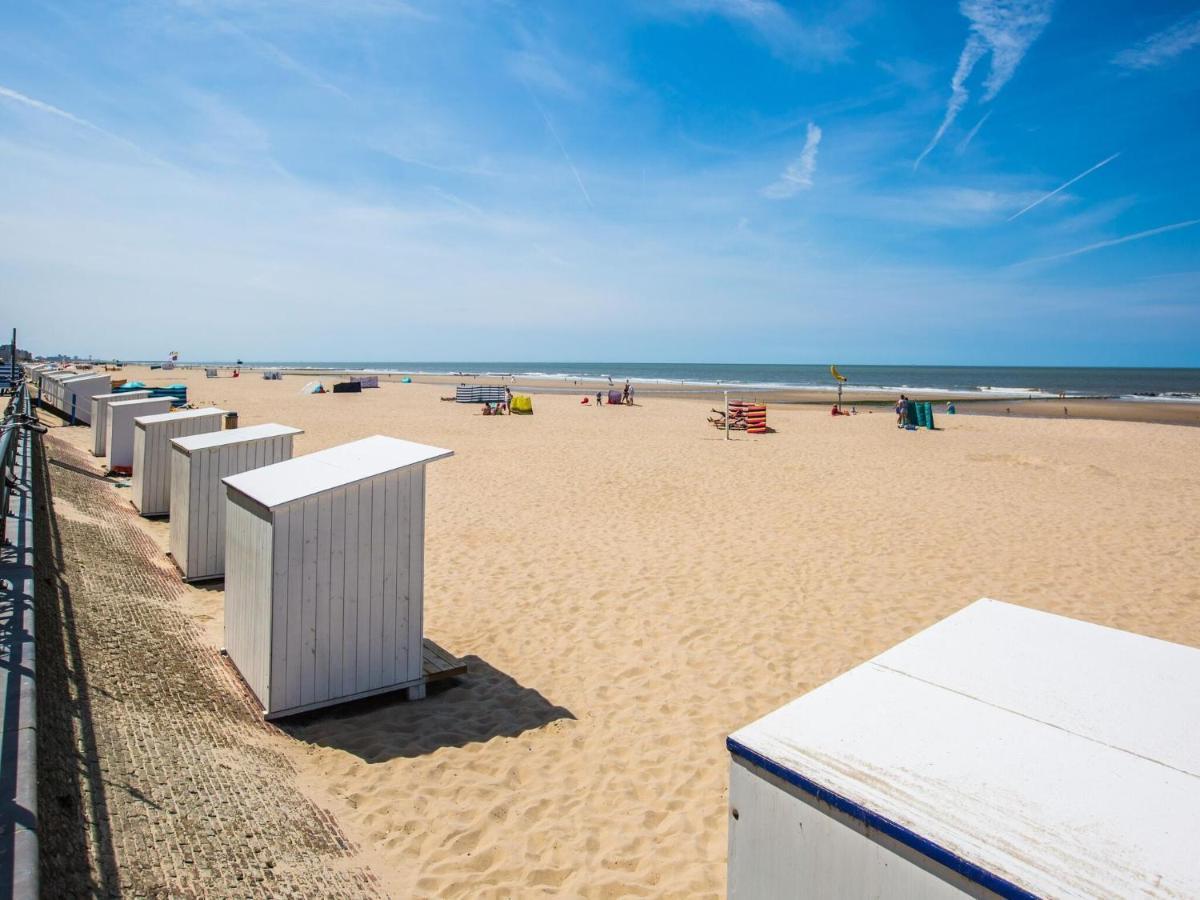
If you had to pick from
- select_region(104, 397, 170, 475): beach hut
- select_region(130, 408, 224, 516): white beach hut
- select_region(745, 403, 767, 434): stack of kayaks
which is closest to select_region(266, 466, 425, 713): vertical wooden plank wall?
select_region(130, 408, 224, 516): white beach hut

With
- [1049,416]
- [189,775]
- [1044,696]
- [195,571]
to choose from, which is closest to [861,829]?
[1044,696]

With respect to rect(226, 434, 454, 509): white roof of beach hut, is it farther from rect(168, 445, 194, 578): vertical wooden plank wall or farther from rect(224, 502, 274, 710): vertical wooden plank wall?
rect(168, 445, 194, 578): vertical wooden plank wall

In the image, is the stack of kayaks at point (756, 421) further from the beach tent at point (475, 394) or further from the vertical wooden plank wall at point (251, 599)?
the vertical wooden plank wall at point (251, 599)

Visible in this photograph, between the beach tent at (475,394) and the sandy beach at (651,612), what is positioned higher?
the beach tent at (475,394)

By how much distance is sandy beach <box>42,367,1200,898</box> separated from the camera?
3.92m

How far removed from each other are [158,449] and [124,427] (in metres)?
3.74

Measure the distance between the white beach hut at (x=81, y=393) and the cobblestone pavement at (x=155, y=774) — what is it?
52.0 feet

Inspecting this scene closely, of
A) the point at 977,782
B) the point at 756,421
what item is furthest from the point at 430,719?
the point at 756,421

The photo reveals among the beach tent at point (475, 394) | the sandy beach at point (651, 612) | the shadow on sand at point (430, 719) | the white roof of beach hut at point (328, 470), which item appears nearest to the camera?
the sandy beach at point (651, 612)

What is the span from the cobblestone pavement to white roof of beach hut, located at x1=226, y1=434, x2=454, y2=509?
1.44m

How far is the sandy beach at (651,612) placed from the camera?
3.92m

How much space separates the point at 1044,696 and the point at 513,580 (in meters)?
6.38

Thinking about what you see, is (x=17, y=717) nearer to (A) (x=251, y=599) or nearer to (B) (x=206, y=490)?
(A) (x=251, y=599)

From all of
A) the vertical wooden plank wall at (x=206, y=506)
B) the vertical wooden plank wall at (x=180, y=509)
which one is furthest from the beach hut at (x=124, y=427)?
the vertical wooden plank wall at (x=206, y=506)
